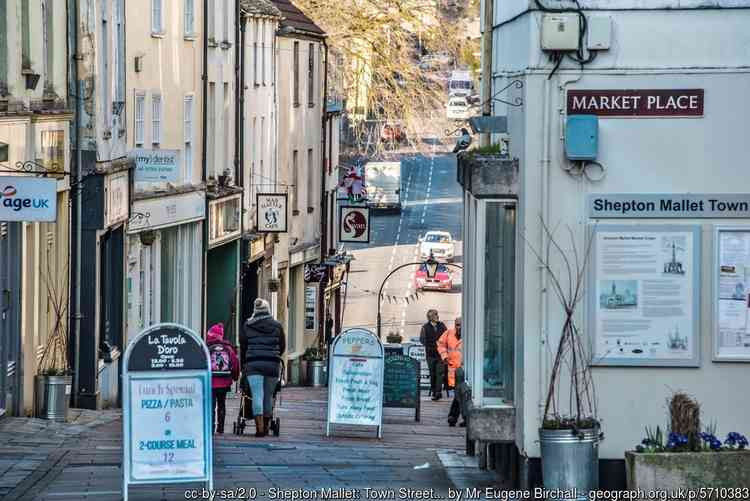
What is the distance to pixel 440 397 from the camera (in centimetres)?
2970

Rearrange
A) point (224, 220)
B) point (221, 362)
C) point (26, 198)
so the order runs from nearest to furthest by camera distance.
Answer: point (26, 198) → point (221, 362) → point (224, 220)

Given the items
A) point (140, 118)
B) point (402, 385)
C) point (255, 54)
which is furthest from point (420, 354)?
point (402, 385)

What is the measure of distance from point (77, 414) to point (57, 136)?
3.54m

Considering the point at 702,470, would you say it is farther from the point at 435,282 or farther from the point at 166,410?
the point at 435,282

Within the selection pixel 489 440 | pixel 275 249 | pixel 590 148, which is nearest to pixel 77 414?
pixel 489 440

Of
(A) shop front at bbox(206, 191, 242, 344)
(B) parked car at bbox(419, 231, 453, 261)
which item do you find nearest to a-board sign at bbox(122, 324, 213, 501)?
(A) shop front at bbox(206, 191, 242, 344)

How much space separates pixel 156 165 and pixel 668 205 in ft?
41.8

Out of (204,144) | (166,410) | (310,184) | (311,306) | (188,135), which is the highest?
(188,135)

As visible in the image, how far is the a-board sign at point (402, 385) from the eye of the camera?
24.4 metres

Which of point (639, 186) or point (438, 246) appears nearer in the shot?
point (639, 186)

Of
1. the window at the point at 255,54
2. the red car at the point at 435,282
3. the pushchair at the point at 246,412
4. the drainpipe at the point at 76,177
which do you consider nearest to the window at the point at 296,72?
the window at the point at 255,54

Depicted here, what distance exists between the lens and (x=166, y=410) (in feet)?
42.5

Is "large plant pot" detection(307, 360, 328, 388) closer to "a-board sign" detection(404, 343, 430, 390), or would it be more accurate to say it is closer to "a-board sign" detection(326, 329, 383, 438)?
"a-board sign" detection(404, 343, 430, 390)

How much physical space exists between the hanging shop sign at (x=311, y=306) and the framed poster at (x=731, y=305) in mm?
33504
